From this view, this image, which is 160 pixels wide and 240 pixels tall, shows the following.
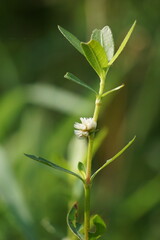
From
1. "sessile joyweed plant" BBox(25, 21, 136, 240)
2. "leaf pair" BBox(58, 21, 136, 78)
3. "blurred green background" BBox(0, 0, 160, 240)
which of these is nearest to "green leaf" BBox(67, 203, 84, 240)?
"sessile joyweed plant" BBox(25, 21, 136, 240)

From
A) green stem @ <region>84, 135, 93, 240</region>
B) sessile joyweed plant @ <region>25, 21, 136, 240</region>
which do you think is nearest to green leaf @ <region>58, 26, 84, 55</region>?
sessile joyweed plant @ <region>25, 21, 136, 240</region>

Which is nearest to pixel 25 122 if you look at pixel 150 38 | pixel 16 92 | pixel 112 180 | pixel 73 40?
pixel 16 92

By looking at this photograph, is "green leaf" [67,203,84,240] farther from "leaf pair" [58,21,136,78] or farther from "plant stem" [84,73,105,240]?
"leaf pair" [58,21,136,78]

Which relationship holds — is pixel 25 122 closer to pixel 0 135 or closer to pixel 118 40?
pixel 0 135

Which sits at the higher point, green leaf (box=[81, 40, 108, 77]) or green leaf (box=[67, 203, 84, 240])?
green leaf (box=[81, 40, 108, 77])

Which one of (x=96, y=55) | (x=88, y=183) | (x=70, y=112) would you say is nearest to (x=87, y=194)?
(x=88, y=183)

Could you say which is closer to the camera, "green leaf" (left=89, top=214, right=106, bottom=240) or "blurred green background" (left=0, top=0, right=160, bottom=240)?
"green leaf" (left=89, top=214, right=106, bottom=240)

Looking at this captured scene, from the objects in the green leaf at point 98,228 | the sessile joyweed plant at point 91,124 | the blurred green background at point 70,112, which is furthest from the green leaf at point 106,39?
the blurred green background at point 70,112

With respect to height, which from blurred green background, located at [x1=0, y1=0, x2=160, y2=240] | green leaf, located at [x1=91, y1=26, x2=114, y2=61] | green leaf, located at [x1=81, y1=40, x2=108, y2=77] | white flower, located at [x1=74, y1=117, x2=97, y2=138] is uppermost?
green leaf, located at [x1=91, y1=26, x2=114, y2=61]
